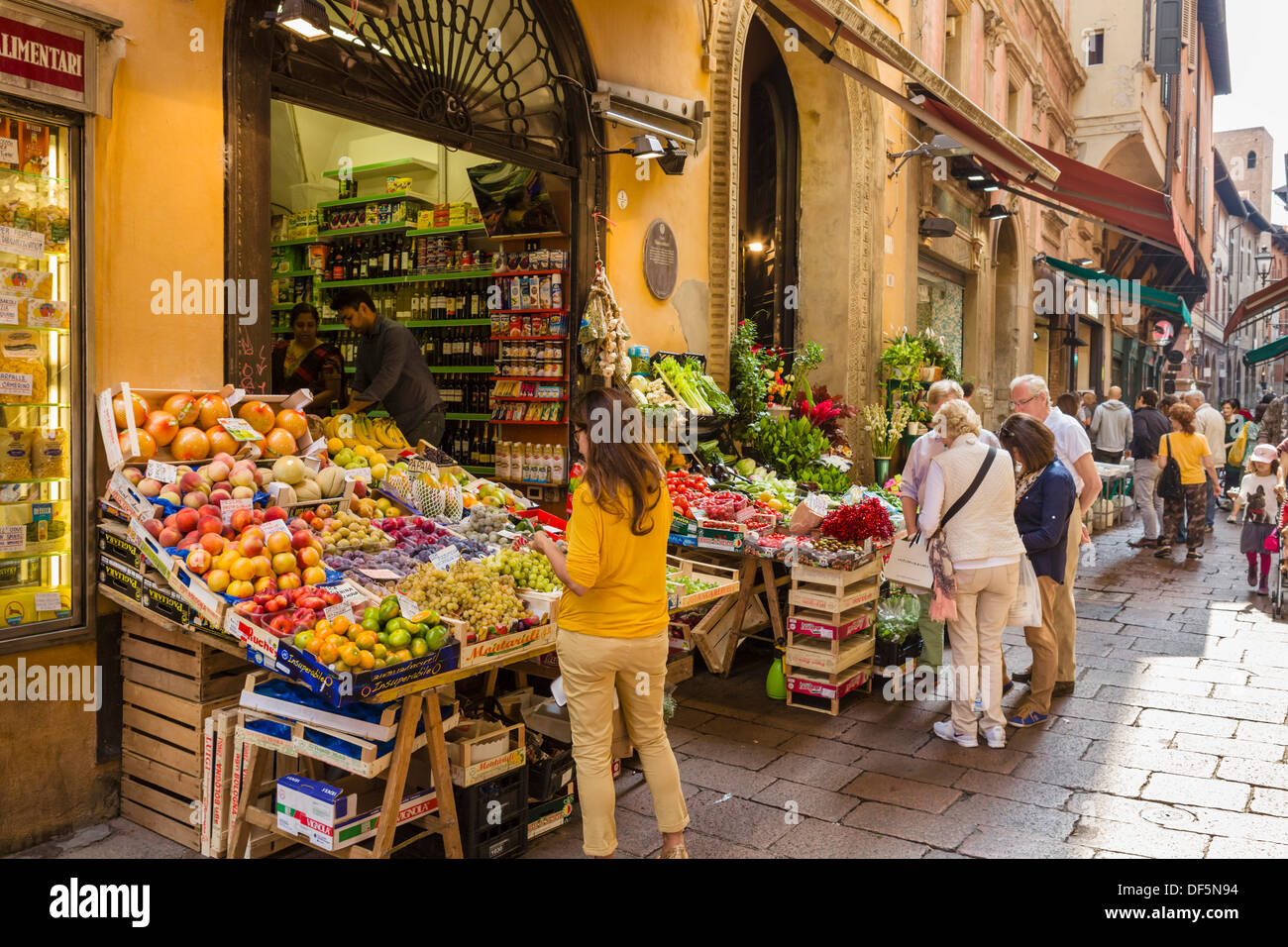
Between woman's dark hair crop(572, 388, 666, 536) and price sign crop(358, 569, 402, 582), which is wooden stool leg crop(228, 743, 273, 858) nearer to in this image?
price sign crop(358, 569, 402, 582)

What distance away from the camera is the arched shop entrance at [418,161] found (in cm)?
480

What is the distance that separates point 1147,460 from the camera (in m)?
12.4

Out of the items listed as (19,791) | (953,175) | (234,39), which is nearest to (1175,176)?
(953,175)

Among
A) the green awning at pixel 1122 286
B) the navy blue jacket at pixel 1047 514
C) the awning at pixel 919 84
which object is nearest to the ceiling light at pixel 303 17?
the awning at pixel 919 84

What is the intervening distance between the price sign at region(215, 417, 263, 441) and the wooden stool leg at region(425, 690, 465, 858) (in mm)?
1687

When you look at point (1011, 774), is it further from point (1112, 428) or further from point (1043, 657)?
point (1112, 428)

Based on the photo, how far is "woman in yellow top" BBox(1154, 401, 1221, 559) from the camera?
11.5 m

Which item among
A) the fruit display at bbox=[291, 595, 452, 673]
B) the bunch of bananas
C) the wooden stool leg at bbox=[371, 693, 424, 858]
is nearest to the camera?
the fruit display at bbox=[291, 595, 452, 673]

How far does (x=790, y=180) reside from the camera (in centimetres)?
1162

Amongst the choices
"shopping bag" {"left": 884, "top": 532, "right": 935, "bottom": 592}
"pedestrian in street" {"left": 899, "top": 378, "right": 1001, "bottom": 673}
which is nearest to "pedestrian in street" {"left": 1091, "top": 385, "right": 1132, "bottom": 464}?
"pedestrian in street" {"left": 899, "top": 378, "right": 1001, "bottom": 673}

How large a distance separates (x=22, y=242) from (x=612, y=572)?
9.18 feet

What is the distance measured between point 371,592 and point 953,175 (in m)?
12.1

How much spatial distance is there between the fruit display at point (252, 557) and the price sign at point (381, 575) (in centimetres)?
20

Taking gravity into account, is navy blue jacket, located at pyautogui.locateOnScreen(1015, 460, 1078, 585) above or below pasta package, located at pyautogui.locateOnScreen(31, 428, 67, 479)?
below
